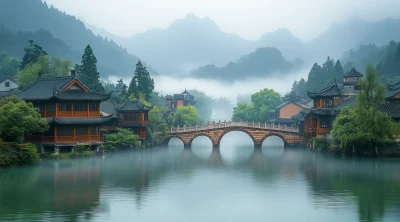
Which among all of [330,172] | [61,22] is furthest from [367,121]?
[61,22]

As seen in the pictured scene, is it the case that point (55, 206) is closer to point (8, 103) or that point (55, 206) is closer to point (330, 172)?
point (8, 103)

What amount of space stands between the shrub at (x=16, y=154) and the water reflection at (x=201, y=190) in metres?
0.97

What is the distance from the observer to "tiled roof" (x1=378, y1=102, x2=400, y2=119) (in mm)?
46678

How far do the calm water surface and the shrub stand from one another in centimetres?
86

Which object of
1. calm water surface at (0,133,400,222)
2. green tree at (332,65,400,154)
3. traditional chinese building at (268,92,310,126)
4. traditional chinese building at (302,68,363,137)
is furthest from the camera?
traditional chinese building at (268,92,310,126)

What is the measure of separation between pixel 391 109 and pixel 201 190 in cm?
2402

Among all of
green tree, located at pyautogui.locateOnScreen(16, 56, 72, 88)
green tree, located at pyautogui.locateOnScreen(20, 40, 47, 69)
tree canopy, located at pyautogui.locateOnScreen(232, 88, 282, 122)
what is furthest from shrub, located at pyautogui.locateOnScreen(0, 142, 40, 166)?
tree canopy, located at pyautogui.locateOnScreen(232, 88, 282, 122)

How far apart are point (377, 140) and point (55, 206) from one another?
28.5 metres

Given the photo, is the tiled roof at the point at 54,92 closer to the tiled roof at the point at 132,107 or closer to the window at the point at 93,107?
the window at the point at 93,107

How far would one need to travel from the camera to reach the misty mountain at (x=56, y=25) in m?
174

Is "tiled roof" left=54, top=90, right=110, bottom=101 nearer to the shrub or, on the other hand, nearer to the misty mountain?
the shrub

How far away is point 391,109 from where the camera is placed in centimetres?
4775

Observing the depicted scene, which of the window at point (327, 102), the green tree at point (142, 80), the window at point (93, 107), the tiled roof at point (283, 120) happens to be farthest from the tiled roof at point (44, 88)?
the tiled roof at point (283, 120)

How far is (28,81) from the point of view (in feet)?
213
